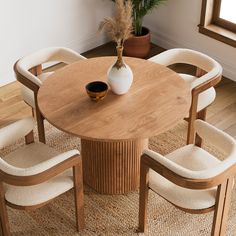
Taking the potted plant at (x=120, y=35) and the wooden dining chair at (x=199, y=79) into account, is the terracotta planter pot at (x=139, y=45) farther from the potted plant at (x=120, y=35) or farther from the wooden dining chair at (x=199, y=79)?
the potted plant at (x=120, y=35)

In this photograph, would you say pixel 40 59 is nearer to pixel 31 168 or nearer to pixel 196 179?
pixel 31 168

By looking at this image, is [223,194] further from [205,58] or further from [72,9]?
[72,9]

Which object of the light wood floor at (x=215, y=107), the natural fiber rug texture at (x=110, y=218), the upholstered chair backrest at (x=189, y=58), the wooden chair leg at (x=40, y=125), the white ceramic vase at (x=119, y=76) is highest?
the white ceramic vase at (x=119, y=76)

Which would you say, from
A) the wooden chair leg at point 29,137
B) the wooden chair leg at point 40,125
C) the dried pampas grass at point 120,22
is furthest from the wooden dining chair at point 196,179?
the wooden chair leg at point 40,125

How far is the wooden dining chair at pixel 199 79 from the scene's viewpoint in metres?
3.44

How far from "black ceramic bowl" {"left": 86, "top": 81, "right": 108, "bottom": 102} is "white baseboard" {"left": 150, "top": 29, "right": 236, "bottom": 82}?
188 centimetres

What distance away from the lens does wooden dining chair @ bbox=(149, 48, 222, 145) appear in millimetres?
3439

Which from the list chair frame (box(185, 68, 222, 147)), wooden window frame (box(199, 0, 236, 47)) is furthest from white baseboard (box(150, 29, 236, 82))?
chair frame (box(185, 68, 222, 147))

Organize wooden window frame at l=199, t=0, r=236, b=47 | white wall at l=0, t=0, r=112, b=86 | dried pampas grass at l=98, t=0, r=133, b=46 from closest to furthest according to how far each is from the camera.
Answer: dried pampas grass at l=98, t=0, r=133, b=46 < white wall at l=0, t=0, r=112, b=86 < wooden window frame at l=199, t=0, r=236, b=47

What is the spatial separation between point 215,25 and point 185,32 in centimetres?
37

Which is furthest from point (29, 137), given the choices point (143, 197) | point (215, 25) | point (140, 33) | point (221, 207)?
point (215, 25)

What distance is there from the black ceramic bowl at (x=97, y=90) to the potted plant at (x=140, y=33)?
1760mm

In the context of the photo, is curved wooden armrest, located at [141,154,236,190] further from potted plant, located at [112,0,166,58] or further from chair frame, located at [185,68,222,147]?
potted plant, located at [112,0,166,58]

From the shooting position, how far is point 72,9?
477cm
